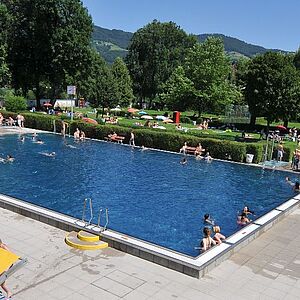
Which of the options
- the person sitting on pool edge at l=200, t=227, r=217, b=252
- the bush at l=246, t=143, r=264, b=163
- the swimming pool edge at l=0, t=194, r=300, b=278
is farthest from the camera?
the bush at l=246, t=143, r=264, b=163

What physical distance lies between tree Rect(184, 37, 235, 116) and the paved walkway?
41042 mm

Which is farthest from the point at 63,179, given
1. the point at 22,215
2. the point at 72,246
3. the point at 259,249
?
the point at 259,249

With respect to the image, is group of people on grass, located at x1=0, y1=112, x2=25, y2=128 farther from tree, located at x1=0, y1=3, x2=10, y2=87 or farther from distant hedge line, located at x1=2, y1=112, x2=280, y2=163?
tree, located at x1=0, y1=3, x2=10, y2=87

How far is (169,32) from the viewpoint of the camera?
86812 mm

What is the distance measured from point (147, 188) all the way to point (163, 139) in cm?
1221

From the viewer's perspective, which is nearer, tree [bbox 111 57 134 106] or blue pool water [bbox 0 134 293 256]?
blue pool water [bbox 0 134 293 256]

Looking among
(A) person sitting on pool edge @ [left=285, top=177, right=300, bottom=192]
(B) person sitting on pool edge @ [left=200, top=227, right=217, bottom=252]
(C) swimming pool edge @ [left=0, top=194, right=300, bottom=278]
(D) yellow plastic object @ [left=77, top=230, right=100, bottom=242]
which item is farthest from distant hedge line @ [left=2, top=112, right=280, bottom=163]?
(D) yellow plastic object @ [left=77, top=230, right=100, bottom=242]

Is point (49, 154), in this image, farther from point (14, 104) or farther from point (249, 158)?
point (14, 104)

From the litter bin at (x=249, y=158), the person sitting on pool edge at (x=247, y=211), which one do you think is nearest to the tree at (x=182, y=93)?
the litter bin at (x=249, y=158)

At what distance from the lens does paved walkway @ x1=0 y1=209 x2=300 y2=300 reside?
9352 millimetres

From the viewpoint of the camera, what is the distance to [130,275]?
33.5ft

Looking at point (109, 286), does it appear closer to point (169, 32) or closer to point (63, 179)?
point (63, 179)

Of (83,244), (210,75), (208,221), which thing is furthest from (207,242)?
(210,75)

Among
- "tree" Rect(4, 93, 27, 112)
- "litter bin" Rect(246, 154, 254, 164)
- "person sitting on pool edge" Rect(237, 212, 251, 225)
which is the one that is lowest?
"person sitting on pool edge" Rect(237, 212, 251, 225)
